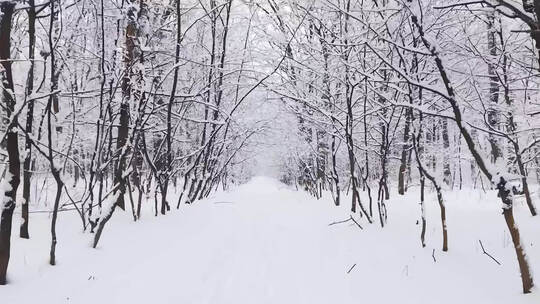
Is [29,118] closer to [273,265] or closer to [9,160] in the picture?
[9,160]

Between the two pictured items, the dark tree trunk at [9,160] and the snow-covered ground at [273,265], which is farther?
the snow-covered ground at [273,265]

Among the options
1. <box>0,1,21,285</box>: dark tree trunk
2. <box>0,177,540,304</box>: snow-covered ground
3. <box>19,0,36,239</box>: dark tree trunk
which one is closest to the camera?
<box>0,1,21,285</box>: dark tree trunk

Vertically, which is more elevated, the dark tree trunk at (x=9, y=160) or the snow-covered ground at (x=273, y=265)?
the dark tree trunk at (x=9, y=160)

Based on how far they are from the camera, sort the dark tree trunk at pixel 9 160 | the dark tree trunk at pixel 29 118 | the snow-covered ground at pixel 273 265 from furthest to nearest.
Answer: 1. the dark tree trunk at pixel 29 118
2. the snow-covered ground at pixel 273 265
3. the dark tree trunk at pixel 9 160

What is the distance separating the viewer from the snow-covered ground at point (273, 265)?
4.30 m

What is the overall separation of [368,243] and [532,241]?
90.4 inches

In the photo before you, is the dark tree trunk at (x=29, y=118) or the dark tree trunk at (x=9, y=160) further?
the dark tree trunk at (x=29, y=118)

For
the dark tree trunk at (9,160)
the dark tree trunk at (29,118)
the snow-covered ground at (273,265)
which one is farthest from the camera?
the dark tree trunk at (29,118)

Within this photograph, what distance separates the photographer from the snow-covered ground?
4301 millimetres

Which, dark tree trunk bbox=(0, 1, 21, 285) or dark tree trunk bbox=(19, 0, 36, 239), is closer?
dark tree trunk bbox=(0, 1, 21, 285)

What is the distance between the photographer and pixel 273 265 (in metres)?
5.97

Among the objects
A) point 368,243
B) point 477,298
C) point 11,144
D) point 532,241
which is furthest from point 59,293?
point 532,241

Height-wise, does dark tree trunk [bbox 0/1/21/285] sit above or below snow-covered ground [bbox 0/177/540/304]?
above

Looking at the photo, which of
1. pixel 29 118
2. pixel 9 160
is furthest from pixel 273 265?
pixel 29 118
